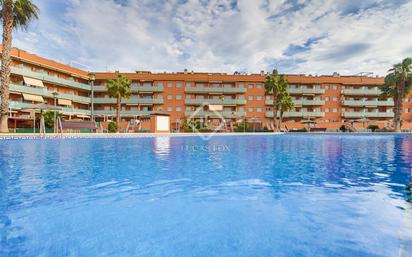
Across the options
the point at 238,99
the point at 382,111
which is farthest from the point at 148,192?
the point at 382,111

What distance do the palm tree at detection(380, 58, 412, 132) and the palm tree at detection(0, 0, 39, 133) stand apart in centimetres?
5978

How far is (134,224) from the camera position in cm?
415

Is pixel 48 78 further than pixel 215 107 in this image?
No

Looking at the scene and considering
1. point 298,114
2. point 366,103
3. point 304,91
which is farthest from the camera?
point 366,103

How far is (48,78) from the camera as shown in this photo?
139ft

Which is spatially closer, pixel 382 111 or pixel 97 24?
pixel 97 24

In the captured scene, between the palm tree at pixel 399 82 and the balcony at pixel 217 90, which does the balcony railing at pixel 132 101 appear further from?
the palm tree at pixel 399 82

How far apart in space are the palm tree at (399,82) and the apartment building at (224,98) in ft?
22.4

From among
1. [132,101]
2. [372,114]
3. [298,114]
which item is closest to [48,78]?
[132,101]

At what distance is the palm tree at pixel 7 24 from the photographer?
24347 millimetres

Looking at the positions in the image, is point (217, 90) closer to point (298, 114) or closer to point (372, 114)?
point (298, 114)

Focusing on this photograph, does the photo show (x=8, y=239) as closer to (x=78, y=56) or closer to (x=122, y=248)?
(x=122, y=248)

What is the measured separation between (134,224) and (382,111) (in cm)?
7324

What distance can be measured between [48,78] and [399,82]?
6934 cm
